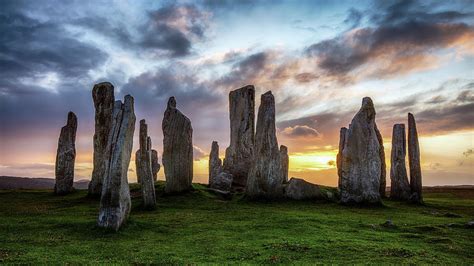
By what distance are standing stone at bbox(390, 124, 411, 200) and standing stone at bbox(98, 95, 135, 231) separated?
916 inches

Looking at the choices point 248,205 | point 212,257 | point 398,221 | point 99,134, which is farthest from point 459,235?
point 99,134

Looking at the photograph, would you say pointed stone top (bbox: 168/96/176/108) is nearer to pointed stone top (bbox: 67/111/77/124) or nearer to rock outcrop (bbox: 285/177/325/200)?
pointed stone top (bbox: 67/111/77/124)

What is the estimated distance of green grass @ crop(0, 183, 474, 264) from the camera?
1505cm

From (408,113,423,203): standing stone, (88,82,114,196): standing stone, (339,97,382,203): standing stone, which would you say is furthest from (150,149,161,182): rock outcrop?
(408,113,423,203): standing stone

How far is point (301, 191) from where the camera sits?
32.9 meters

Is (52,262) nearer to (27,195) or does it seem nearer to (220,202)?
(220,202)

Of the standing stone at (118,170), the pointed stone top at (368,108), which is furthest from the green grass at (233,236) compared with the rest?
the pointed stone top at (368,108)

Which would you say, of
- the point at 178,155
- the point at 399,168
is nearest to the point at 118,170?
the point at 178,155

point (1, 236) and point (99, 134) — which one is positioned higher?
point (99, 134)

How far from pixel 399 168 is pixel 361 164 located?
662 centimetres

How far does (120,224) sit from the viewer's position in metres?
19.6

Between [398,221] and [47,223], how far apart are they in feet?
61.3

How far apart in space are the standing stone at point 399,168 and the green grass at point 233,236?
6315 mm

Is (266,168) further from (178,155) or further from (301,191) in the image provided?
(178,155)
